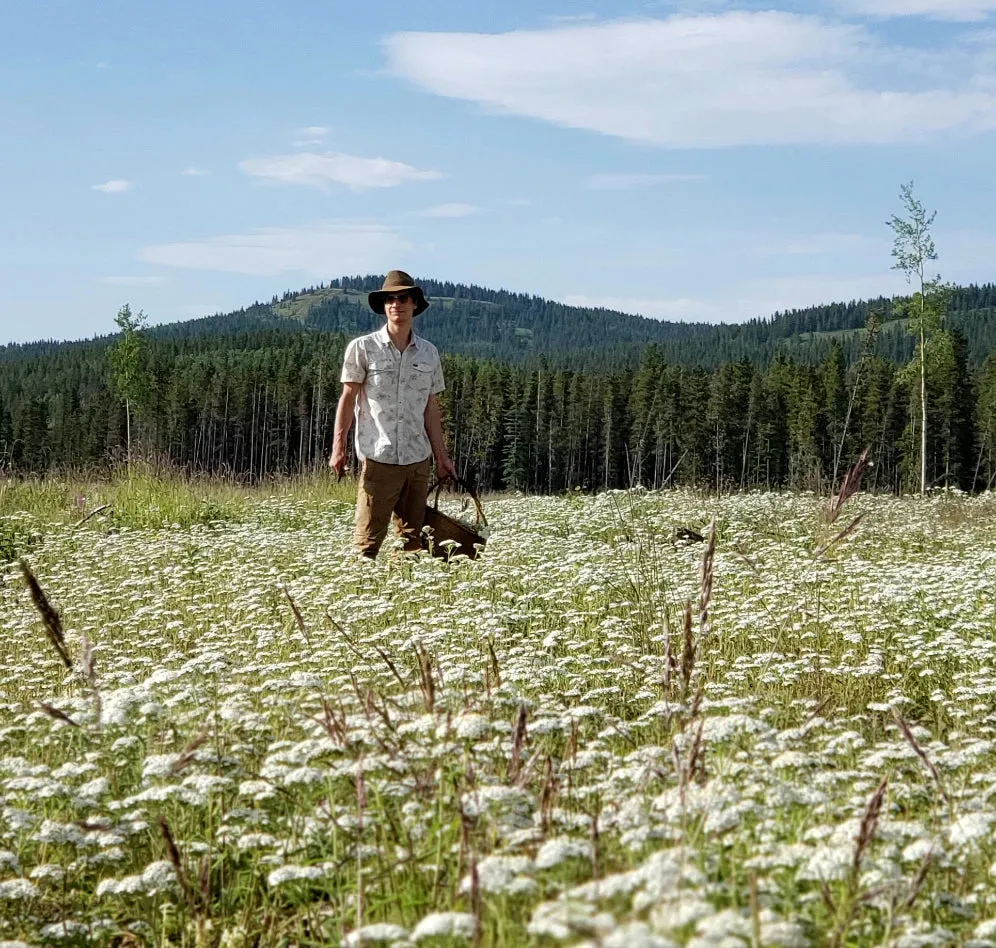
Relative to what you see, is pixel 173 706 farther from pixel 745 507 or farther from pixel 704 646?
pixel 745 507

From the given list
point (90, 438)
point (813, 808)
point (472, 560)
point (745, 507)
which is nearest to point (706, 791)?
point (813, 808)

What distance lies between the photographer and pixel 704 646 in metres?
6.73

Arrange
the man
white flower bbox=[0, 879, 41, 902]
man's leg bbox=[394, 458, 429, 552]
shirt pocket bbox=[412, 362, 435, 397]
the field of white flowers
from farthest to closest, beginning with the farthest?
man's leg bbox=[394, 458, 429, 552] < shirt pocket bbox=[412, 362, 435, 397] < the man < white flower bbox=[0, 879, 41, 902] < the field of white flowers

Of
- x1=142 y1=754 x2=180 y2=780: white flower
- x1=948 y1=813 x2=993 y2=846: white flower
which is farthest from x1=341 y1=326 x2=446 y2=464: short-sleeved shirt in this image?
x1=948 y1=813 x2=993 y2=846: white flower

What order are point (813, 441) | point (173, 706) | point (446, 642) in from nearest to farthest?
point (173, 706) < point (446, 642) < point (813, 441)

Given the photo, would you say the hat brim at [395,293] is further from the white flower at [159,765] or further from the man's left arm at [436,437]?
the white flower at [159,765]

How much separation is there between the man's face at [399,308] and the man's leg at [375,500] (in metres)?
1.25

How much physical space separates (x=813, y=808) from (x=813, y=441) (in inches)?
3343

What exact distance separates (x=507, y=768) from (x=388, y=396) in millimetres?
5695

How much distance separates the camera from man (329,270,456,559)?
9359 millimetres

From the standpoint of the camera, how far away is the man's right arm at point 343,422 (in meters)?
9.31

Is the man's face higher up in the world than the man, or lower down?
higher up

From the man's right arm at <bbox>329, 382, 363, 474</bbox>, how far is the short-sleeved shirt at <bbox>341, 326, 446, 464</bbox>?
7 cm

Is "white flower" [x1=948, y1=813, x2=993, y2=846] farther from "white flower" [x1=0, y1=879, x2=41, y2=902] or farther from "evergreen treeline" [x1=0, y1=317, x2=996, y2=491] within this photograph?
"evergreen treeline" [x1=0, y1=317, x2=996, y2=491]
